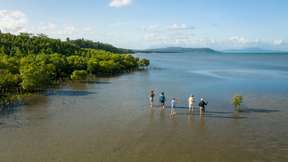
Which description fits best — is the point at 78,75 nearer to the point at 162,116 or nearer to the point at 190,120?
the point at 162,116

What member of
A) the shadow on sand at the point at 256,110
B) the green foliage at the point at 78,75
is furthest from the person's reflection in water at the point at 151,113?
the green foliage at the point at 78,75

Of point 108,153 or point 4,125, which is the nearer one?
point 108,153

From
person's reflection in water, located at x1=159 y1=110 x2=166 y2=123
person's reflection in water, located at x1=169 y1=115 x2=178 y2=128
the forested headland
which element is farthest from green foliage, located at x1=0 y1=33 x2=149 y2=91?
person's reflection in water, located at x1=169 y1=115 x2=178 y2=128

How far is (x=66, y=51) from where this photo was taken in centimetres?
10106

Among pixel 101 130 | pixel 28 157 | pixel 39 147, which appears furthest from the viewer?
pixel 101 130

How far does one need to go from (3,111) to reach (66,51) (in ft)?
236

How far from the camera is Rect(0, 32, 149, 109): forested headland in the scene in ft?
144

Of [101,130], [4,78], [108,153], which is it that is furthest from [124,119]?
[4,78]

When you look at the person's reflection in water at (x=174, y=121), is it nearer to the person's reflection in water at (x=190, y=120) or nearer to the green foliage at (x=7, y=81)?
the person's reflection in water at (x=190, y=120)

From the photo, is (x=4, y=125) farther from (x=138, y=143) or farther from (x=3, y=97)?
(x=3, y=97)

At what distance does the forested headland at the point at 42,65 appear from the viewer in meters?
43.9

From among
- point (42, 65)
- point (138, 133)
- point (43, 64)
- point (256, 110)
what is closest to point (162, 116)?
point (138, 133)

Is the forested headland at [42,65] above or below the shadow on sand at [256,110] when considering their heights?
above

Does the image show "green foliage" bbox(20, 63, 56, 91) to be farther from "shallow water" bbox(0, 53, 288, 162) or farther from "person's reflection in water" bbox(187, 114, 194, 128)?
"person's reflection in water" bbox(187, 114, 194, 128)
